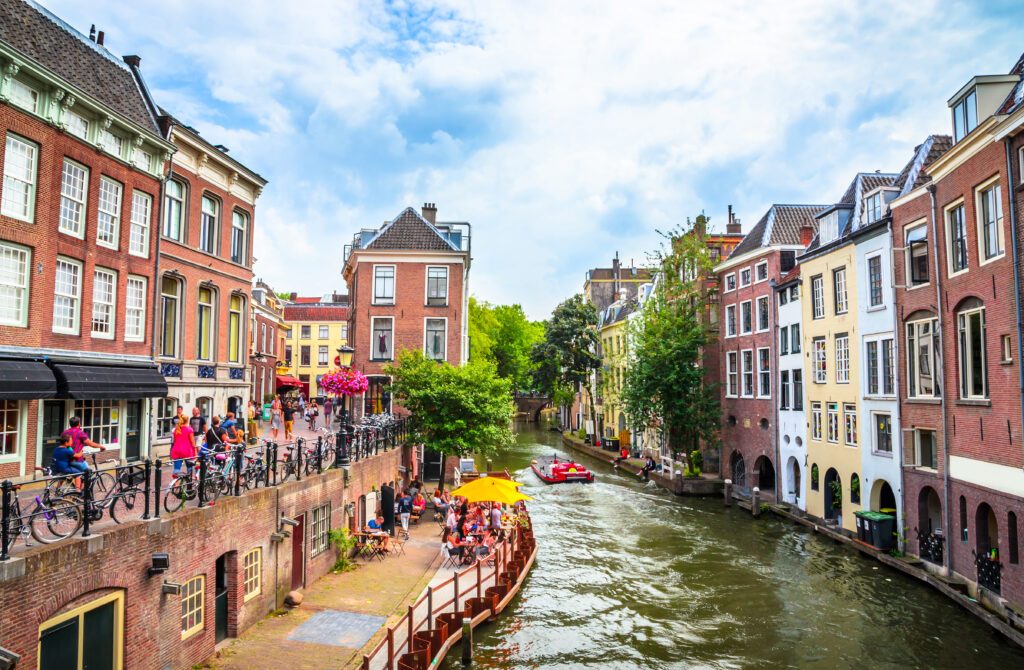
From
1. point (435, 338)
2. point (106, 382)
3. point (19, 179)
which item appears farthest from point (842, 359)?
point (19, 179)

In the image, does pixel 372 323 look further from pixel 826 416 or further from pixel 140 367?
pixel 826 416

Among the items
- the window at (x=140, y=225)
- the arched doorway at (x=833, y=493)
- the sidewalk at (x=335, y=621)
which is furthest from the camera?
the arched doorway at (x=833, y=493)

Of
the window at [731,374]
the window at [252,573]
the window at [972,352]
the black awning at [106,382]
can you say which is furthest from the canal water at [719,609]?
the window at [731,374]

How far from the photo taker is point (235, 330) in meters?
26.4

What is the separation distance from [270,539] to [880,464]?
2196 centimetres

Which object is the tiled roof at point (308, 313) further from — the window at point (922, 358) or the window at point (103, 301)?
the window at point (922, 358)

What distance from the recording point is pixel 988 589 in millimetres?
18891

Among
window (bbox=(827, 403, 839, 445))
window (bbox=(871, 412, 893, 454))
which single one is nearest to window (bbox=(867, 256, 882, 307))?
window (bbox=(871, 412, 893, 454))

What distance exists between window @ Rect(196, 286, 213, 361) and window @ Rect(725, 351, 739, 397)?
29238mm

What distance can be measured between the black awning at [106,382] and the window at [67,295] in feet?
3.39

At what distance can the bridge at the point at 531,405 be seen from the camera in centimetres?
10181

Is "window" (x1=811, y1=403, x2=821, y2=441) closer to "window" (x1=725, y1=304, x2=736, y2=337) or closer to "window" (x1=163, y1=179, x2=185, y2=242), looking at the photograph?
"window" (x1=725, y1=304, x2=736, y2=337)

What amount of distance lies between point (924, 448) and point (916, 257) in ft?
21.8

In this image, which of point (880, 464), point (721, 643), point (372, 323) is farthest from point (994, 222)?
point (372, 323)
